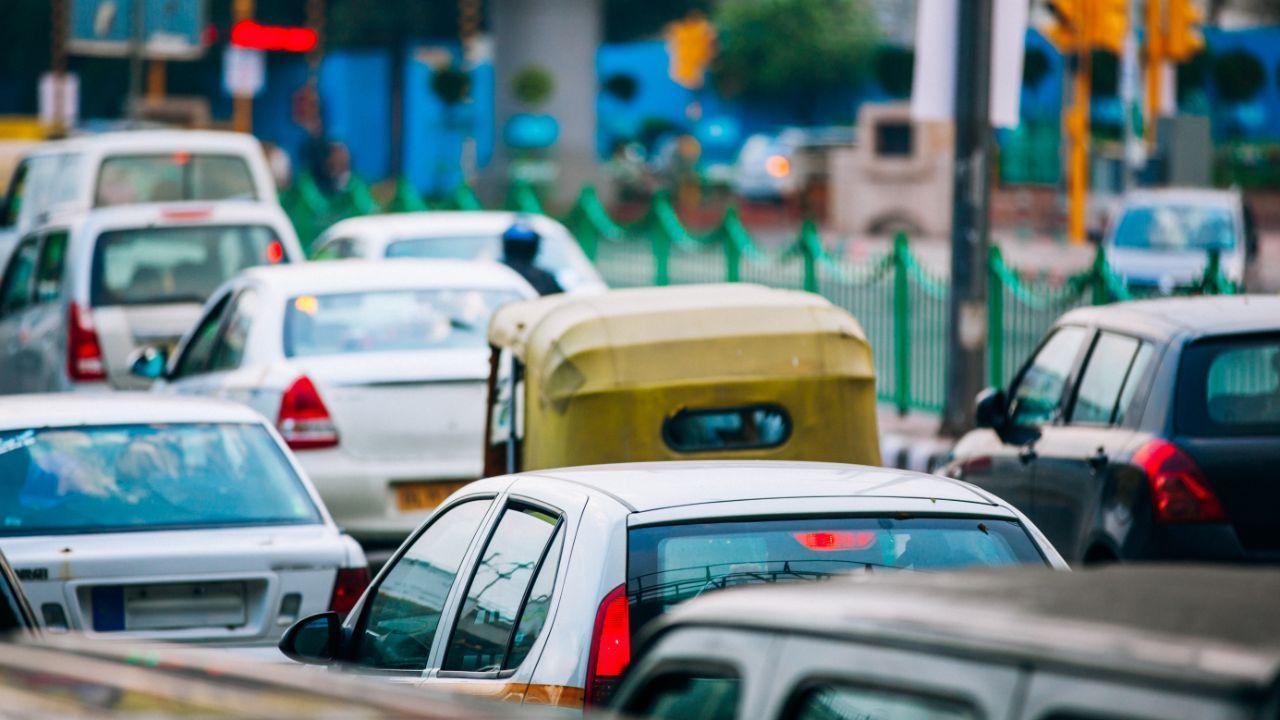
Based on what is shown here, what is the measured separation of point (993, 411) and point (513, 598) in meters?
4.35

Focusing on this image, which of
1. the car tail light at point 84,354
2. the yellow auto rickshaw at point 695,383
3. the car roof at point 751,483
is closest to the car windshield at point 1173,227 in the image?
the car tail light at point 84,354

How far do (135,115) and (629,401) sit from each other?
90.5 feet

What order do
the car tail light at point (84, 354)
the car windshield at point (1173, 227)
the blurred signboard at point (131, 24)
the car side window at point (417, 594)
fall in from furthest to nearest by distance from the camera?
1. the blurred signboard at point (131, 24)
2. the car windshield at point (1173, 227)
3. the car tail light at point (84, 354)
4. the car side window at point (417, 594)

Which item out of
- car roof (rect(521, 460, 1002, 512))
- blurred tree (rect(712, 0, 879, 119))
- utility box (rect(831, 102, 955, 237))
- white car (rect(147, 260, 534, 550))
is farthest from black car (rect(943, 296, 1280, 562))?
blurred tree (rect(712, 0, 879, 119))

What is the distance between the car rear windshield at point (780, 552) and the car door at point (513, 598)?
0.21 meters

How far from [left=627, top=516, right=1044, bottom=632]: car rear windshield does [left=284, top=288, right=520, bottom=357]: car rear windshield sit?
18.8 feet

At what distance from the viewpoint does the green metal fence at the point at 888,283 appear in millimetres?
13969

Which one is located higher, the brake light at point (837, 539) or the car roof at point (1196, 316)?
the car roof at point (1196, 316)

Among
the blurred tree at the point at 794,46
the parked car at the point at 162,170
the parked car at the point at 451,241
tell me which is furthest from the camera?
the blurred tree at the point at 794,46

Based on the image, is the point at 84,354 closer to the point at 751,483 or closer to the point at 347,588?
the point at 347,588

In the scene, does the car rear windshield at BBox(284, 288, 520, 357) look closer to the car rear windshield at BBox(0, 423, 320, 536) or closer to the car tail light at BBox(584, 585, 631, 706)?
the car rear windshield at BBox(0, 423, 320, 536)

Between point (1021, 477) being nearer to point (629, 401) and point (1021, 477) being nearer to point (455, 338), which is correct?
point (629, 401)

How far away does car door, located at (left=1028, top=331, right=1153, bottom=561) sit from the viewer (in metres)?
7.89

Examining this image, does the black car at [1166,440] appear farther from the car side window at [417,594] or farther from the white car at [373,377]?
the car side window at [417,594]
